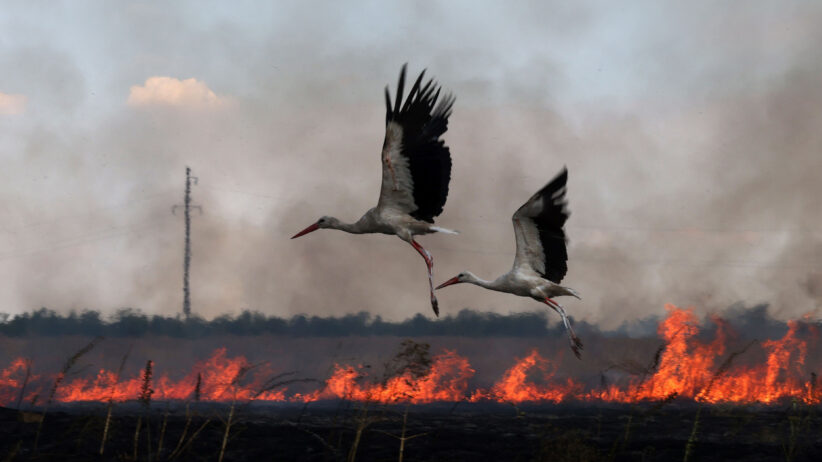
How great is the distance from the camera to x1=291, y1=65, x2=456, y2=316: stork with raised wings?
12.5 m

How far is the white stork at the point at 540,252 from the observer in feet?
38.0

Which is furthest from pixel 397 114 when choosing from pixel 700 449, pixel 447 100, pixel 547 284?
pixel 700 449

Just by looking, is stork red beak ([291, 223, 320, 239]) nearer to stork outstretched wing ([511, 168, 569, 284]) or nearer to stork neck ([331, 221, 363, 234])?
stork neck ([331, 221, 363, 234])

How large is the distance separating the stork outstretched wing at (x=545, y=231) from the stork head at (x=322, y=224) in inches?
151

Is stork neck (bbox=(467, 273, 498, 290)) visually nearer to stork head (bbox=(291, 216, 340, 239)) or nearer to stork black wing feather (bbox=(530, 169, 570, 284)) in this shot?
stork black wing feather (bbox=(530, 169, 570, 284))

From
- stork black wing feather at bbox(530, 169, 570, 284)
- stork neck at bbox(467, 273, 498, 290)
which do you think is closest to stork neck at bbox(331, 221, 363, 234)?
stork neck at bbox(467, 273, 498, 290)

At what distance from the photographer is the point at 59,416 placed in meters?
14.0

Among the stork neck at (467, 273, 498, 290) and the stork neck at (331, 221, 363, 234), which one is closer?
the stork neck at (467, 273, 498, 290)

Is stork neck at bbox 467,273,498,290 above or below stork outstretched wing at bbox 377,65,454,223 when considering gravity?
below

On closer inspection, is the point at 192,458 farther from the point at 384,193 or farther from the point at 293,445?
the point at 384,193

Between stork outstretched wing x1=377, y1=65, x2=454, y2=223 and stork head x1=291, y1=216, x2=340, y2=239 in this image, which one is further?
stork head x1=291, y1=216, x2=340, y2=239

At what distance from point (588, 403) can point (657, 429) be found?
4508 cm

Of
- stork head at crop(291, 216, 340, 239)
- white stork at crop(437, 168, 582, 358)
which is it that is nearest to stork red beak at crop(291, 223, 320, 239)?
stork head at crop(291, 216, 340, 239)

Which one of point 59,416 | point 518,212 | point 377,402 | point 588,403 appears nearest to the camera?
point 377,402
